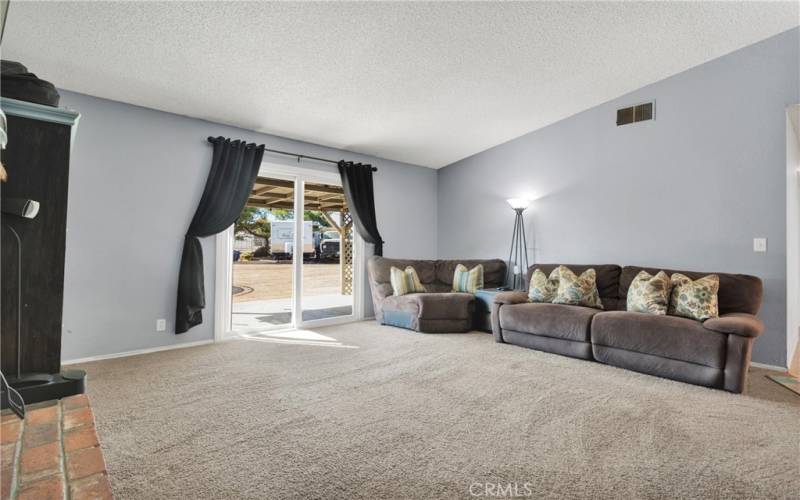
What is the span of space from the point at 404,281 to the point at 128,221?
3.09 meters

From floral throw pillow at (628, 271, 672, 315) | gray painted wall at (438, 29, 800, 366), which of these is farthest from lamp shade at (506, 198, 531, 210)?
floral throw pillow at (628, 271, 672, 315)

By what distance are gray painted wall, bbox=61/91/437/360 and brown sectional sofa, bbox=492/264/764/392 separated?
3347 millimetres

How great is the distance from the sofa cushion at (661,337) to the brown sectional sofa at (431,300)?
1.56 meters

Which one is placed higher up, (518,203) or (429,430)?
(518,203)

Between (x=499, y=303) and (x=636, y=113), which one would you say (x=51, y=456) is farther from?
(x=636, y=113)

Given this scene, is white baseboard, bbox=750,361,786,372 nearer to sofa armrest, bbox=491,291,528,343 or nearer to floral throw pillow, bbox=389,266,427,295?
sofa armrest, bbox=491,291,528,343

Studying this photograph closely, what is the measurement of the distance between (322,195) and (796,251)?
5.07m

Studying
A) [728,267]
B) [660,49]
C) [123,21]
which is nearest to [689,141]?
[660,49]

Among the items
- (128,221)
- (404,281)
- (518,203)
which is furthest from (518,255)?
(128,221)

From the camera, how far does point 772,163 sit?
327cm

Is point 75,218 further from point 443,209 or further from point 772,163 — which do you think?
point 772,163

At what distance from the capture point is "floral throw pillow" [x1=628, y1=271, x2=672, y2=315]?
325 cm

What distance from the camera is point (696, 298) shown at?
10.1 ft

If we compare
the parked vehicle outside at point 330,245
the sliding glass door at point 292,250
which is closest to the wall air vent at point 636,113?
the sliding glass door at point 292,250
